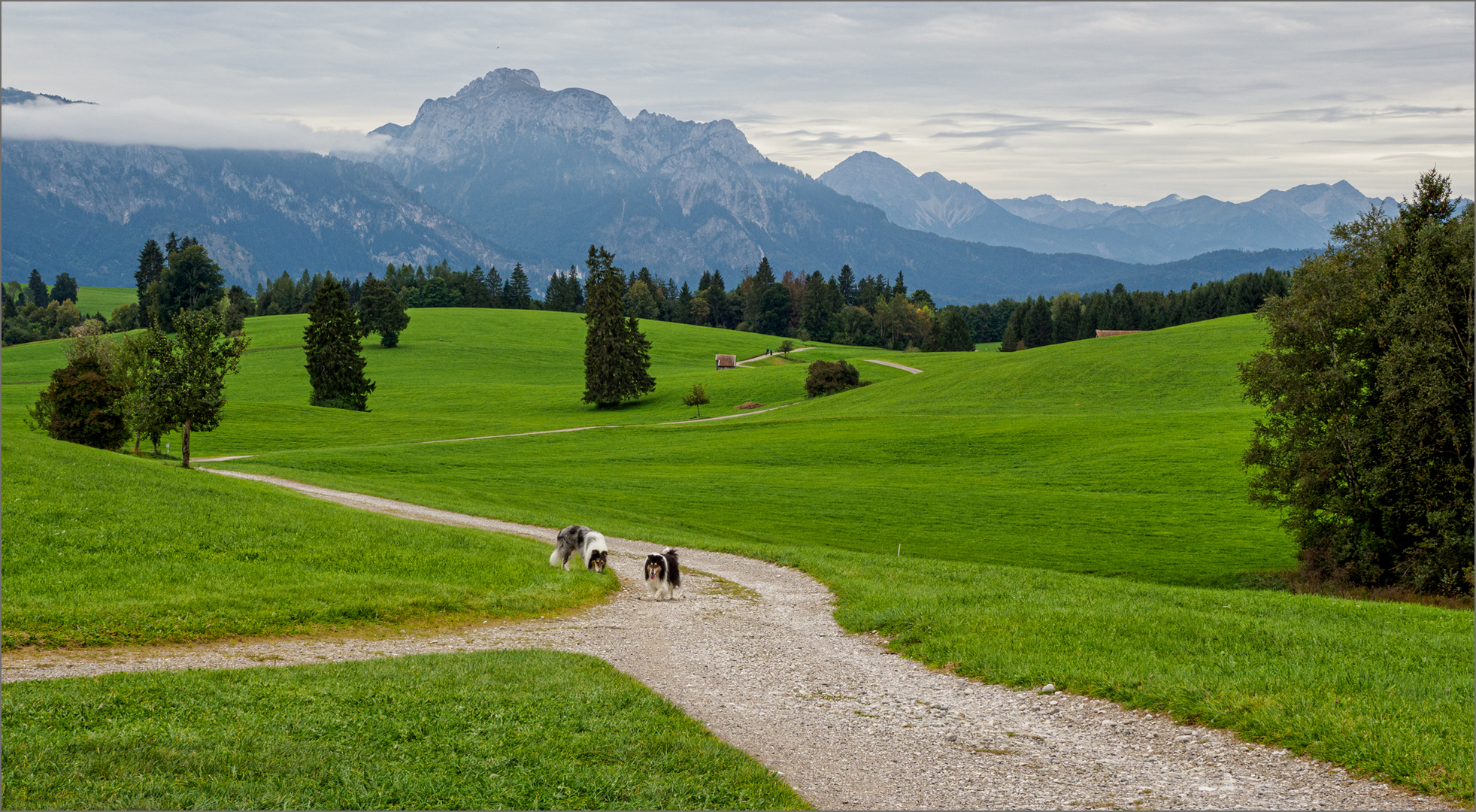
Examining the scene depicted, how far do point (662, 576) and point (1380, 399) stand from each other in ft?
85.4

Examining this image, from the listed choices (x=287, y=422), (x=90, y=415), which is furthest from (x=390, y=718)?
(x=287, y=422)

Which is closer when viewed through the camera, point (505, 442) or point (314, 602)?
point (314, 602)

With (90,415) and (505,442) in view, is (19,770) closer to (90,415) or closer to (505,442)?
(90,415)

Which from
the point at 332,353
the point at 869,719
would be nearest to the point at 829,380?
the point at 332,353

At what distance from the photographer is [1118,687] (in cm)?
1318

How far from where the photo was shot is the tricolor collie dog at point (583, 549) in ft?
80.8

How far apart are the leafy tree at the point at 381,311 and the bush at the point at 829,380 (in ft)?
242

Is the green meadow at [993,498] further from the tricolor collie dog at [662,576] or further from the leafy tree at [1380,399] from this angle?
the tricolor collie dog at [662,576]

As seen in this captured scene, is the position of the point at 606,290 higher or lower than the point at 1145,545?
higher

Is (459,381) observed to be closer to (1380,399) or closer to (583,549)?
(583,549)

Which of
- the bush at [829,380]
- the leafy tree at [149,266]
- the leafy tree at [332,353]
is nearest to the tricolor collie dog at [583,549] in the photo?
the leafy tree at [332,353]

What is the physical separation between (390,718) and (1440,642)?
54.0 feet

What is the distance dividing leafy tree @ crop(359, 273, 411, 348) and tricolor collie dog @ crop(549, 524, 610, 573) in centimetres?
13087

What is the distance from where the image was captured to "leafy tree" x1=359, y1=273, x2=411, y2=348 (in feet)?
481
